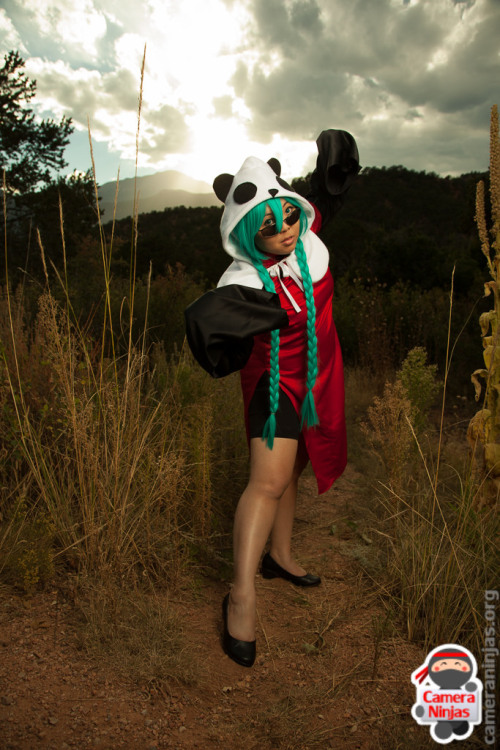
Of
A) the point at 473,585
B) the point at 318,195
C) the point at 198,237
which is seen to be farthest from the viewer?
the point at 198,237

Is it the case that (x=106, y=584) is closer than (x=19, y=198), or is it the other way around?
(x=106, y=584)

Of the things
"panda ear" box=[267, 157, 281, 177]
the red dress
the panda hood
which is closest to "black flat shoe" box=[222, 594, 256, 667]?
the red dress

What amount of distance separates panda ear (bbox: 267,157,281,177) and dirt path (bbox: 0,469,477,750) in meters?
1.85

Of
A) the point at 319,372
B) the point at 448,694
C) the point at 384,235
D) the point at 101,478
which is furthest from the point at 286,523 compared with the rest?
the point at 384,235

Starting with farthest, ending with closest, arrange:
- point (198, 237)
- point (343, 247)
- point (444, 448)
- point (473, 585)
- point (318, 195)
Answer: point (198, 237)
point (343, 247)
point (444, 448)
point (318, 195)
point (473, 585)

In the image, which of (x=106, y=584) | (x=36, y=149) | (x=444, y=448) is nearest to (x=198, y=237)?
(x=36, y=149)

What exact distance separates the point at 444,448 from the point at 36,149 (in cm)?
1154

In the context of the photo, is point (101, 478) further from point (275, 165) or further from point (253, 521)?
point (275, 165)

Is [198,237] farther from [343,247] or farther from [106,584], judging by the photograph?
[106,584]

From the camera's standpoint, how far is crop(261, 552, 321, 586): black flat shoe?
2441mm

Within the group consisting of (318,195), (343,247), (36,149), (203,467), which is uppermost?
(36,149)

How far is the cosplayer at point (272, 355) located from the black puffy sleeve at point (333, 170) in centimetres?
28

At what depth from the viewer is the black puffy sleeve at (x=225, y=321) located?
178 centimetres

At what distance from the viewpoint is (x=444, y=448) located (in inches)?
149
